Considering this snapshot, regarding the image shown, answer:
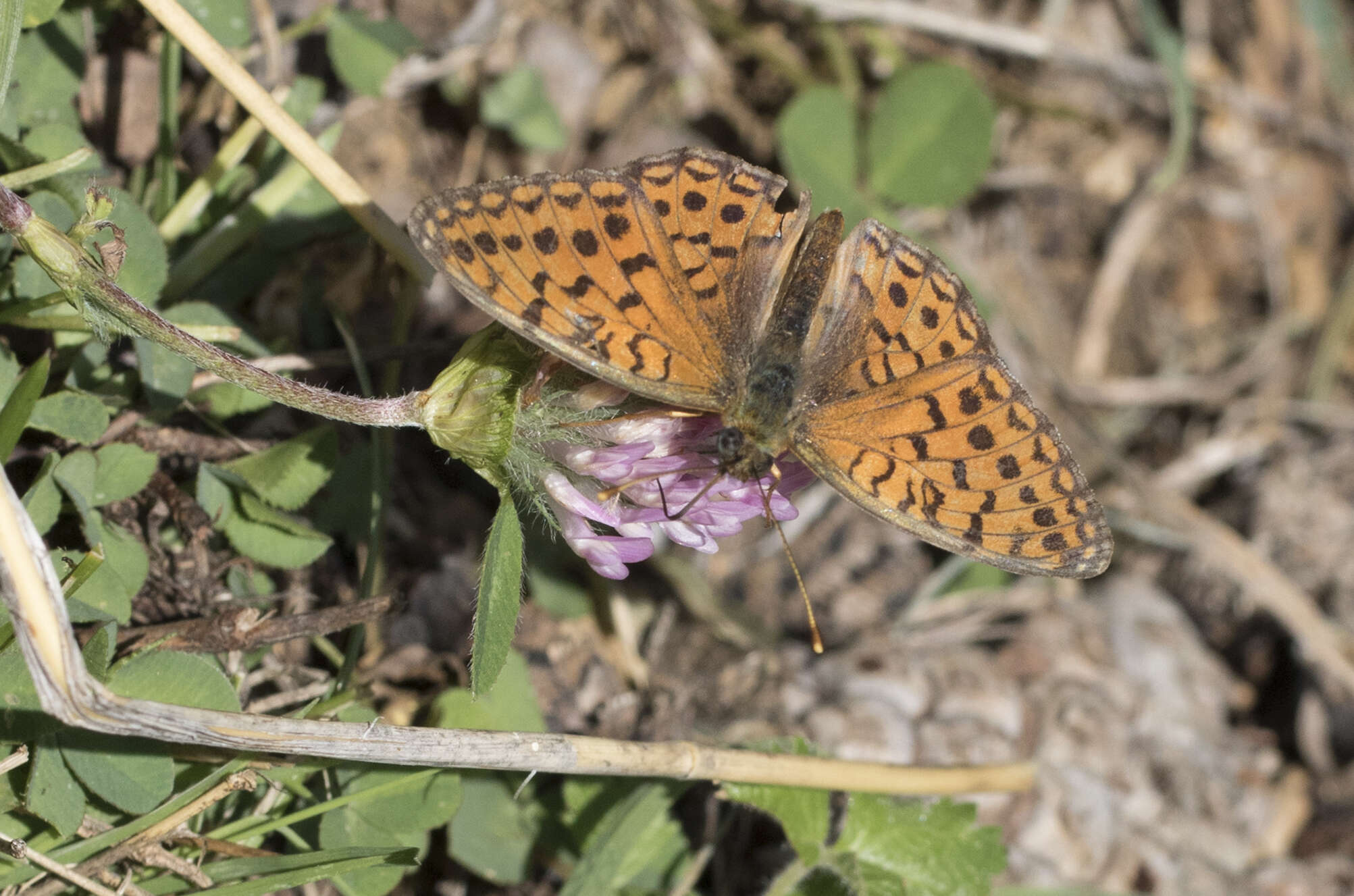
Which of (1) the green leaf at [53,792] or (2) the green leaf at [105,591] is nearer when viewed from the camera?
(1) the green leaf at [53,792]

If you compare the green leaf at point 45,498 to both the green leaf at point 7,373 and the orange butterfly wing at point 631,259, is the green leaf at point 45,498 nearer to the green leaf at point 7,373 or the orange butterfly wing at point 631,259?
the green leaf at point 7,373

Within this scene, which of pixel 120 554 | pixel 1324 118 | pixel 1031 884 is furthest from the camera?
pixel 1324 118

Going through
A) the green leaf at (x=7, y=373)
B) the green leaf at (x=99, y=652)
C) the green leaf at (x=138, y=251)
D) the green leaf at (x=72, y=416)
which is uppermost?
the green leaf at (x=138, y=251)

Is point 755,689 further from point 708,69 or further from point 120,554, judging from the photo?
point 708,69

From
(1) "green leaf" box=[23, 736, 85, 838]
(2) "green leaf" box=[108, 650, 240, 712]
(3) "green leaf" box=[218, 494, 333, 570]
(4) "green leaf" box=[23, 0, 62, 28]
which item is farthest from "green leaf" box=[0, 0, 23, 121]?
(1) "green leaf" box=[23, 736, 85, 838]

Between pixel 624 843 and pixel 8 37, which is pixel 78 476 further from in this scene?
pixel 624 843

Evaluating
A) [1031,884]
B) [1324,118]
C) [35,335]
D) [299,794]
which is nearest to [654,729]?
[299,794]

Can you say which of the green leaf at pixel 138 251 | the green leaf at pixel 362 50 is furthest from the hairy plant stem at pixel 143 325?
the green leaf at pixel 362 50
